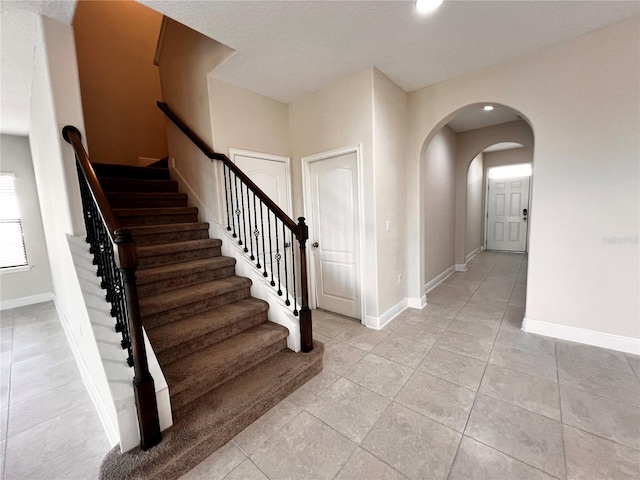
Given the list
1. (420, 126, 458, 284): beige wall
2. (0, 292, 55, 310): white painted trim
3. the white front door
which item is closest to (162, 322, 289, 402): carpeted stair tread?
(420, 126, 458, 284): beige wall

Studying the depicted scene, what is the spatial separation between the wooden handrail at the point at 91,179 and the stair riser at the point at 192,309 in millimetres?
873

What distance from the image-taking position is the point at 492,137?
4.63 m

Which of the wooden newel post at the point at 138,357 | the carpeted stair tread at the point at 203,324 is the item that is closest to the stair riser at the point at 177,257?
the carpeted stair tread at the point at 203,324

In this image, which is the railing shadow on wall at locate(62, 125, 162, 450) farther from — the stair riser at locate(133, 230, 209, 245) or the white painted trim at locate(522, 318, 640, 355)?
the white painted trim at locate(522, 318, 640, 355)

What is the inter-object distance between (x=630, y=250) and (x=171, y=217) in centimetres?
436

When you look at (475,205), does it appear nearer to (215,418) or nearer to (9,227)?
(215,418)

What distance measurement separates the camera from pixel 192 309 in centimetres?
214

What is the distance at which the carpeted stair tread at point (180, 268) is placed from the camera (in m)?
2.13

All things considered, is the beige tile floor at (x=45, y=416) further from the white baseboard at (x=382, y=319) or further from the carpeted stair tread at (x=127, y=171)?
the white baseboard at (x=382, y=319)

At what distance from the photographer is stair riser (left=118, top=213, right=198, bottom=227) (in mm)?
2652

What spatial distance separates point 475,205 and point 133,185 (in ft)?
22.9

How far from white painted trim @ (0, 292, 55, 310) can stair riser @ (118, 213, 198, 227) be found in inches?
133

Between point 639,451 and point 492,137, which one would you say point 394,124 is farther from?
point 639,451

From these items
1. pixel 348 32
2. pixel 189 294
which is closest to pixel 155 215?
pixel 189 294
